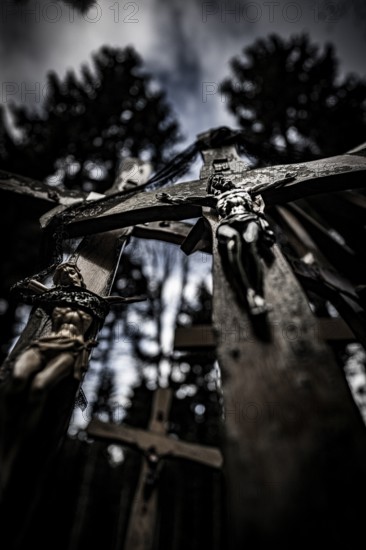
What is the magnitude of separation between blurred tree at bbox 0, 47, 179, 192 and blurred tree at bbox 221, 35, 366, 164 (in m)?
2.75

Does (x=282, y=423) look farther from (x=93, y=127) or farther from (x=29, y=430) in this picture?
(x=93, y=127)

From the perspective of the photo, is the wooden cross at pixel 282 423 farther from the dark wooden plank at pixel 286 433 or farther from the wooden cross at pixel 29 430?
the wooden cross at pixel 29 430

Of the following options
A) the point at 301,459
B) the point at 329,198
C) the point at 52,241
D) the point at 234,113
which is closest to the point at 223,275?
the point at 301,459

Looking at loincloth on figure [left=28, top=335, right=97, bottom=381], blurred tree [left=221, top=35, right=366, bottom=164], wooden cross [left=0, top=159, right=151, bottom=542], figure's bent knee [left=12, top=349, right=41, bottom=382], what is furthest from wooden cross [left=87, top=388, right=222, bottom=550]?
blurred tree [left=221, top=35, right=366, bottom=164]

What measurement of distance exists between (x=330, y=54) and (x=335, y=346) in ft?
27.0

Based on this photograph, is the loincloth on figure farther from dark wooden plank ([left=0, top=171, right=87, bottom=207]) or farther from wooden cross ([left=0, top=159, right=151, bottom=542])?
dark wooden plank ([left=0, top=171, right=87, bottom=207])

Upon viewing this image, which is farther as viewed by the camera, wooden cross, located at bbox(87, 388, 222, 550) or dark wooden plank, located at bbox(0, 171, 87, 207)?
wooden cross, located at bbox(87, 388, 222, 550)

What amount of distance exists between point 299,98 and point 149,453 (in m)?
9.16

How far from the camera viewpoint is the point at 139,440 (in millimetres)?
5230

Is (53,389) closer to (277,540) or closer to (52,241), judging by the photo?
(277,540)

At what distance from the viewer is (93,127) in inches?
360

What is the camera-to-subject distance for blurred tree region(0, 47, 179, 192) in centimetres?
858

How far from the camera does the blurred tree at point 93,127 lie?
8.58 metres

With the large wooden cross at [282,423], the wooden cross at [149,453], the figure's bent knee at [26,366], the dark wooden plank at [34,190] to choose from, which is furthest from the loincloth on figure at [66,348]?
the wooden cross at [149,453]
